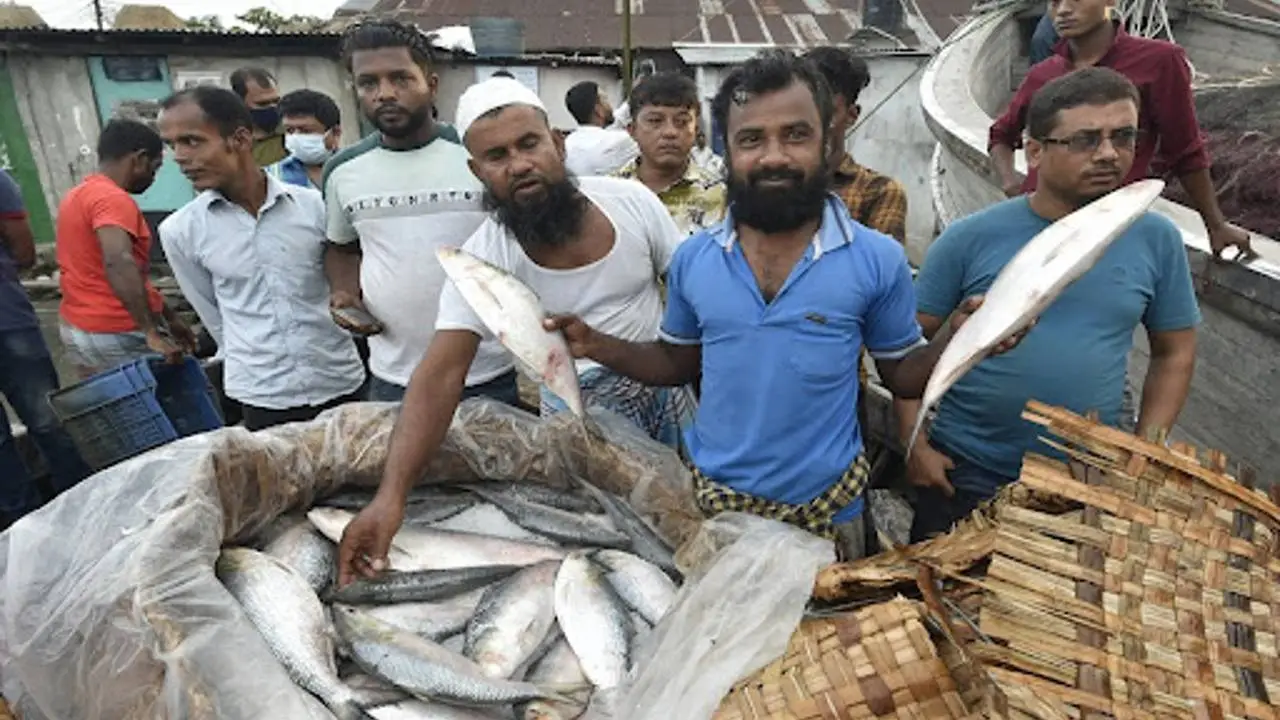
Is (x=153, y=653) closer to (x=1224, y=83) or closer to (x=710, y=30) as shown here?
(x=1224, y=83)

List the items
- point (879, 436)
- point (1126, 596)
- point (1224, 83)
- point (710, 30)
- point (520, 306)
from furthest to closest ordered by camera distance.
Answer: point (710, 30), point (1224, 83), point (879, 436), point (520, 306), point (1126, 596)

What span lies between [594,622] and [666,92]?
2.73 meters

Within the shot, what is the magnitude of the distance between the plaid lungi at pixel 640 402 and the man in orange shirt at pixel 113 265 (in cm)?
210

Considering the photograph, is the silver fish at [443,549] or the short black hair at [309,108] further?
the short black hair at [309,108]

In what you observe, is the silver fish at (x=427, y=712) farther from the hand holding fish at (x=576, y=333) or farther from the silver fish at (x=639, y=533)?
the hand holding fish at (x=576, y=333)

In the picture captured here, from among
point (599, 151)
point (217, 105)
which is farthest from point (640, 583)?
point (599, 151)

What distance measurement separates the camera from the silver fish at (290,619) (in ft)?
5.32

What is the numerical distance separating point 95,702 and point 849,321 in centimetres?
172

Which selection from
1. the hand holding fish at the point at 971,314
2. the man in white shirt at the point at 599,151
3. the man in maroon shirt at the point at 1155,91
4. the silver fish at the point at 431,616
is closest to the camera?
the hand holding fish at the point at 971,314

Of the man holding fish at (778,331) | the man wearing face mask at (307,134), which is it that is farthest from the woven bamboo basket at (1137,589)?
the man wearing face mask at (307,134)

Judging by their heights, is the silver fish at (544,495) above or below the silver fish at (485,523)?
above

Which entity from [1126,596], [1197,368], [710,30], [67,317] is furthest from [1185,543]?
[710,30]

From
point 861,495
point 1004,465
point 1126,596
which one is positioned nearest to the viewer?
point 1126,596

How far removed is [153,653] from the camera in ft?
4.67
